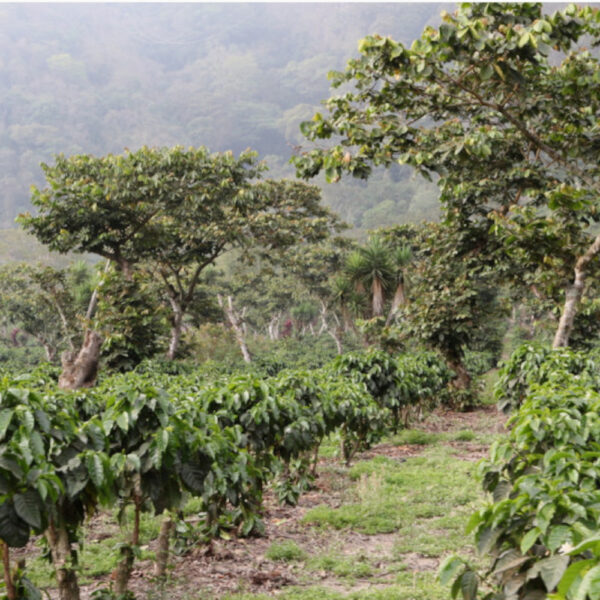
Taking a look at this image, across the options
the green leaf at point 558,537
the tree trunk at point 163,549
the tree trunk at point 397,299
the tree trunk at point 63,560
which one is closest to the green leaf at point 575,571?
the green leaf at point 558,537

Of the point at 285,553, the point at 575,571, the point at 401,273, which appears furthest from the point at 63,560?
the point at 401,273

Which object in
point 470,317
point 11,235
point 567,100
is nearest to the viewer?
point 567,100

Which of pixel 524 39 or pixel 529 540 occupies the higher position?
pixel 524 39

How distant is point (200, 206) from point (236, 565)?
11.3 metres

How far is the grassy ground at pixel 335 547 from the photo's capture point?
4490 mm

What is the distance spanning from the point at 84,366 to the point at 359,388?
24.3ft

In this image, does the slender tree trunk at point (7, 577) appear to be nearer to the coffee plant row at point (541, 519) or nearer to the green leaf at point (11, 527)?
the green leaf at point (11, 527)

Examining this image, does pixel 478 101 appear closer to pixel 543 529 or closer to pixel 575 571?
pixel 543 529

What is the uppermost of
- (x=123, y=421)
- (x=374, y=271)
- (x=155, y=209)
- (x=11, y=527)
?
(x=155, y=209)

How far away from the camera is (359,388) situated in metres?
8.59

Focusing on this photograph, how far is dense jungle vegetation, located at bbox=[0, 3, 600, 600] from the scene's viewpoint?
308 centimetres

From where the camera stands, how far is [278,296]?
139ft

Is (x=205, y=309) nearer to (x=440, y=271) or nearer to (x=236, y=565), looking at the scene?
(x=440, y=271)

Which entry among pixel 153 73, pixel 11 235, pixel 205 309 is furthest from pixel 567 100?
pixel 153 73
